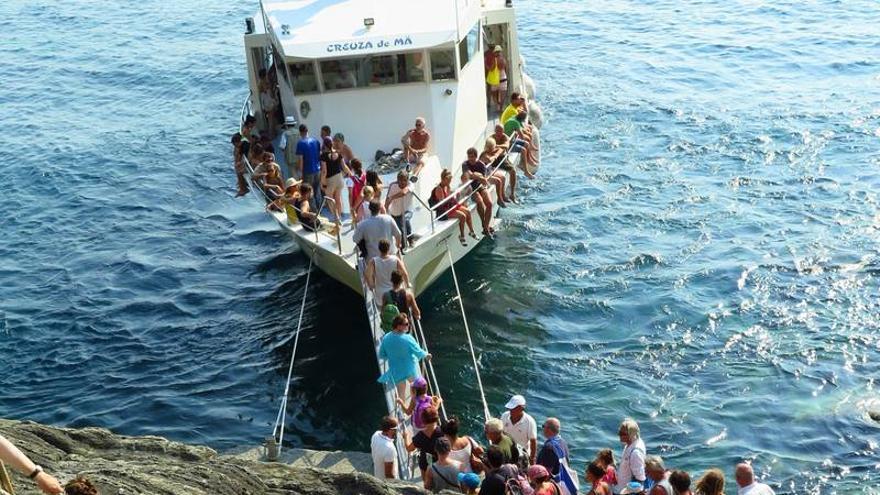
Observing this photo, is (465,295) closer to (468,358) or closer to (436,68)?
(468,358)

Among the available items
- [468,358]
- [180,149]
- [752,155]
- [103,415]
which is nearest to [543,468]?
[468,358]

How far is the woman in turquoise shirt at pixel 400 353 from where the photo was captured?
45.7ft

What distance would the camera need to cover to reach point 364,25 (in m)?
20.2

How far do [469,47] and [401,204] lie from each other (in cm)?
500

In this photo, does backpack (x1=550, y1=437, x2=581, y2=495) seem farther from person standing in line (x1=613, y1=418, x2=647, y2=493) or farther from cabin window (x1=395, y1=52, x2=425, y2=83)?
cabin window (x1=395, y1=52, x2=425, y2=83)

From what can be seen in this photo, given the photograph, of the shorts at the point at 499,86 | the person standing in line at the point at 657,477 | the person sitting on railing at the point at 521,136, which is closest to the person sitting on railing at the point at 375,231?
the person sitting on railing at the point at 521,136

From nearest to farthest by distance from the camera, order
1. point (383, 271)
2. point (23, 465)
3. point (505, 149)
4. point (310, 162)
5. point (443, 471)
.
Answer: point (23, 465) → point (443, 471) → point (383, 271) → point (310, 162) → point (505, 149)

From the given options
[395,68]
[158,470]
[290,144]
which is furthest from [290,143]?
[158,470]

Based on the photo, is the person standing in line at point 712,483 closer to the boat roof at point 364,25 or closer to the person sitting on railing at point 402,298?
the person sitting on railing at point 402,298

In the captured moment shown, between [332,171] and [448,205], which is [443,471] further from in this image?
[332,171]

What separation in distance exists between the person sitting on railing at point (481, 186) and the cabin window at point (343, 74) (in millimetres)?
2625

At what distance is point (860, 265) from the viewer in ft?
69.5

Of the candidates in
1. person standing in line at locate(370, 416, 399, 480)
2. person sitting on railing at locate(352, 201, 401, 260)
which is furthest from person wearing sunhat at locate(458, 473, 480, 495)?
person sitting on railing at locate(352, 201, 401, 260)

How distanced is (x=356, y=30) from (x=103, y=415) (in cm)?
800
